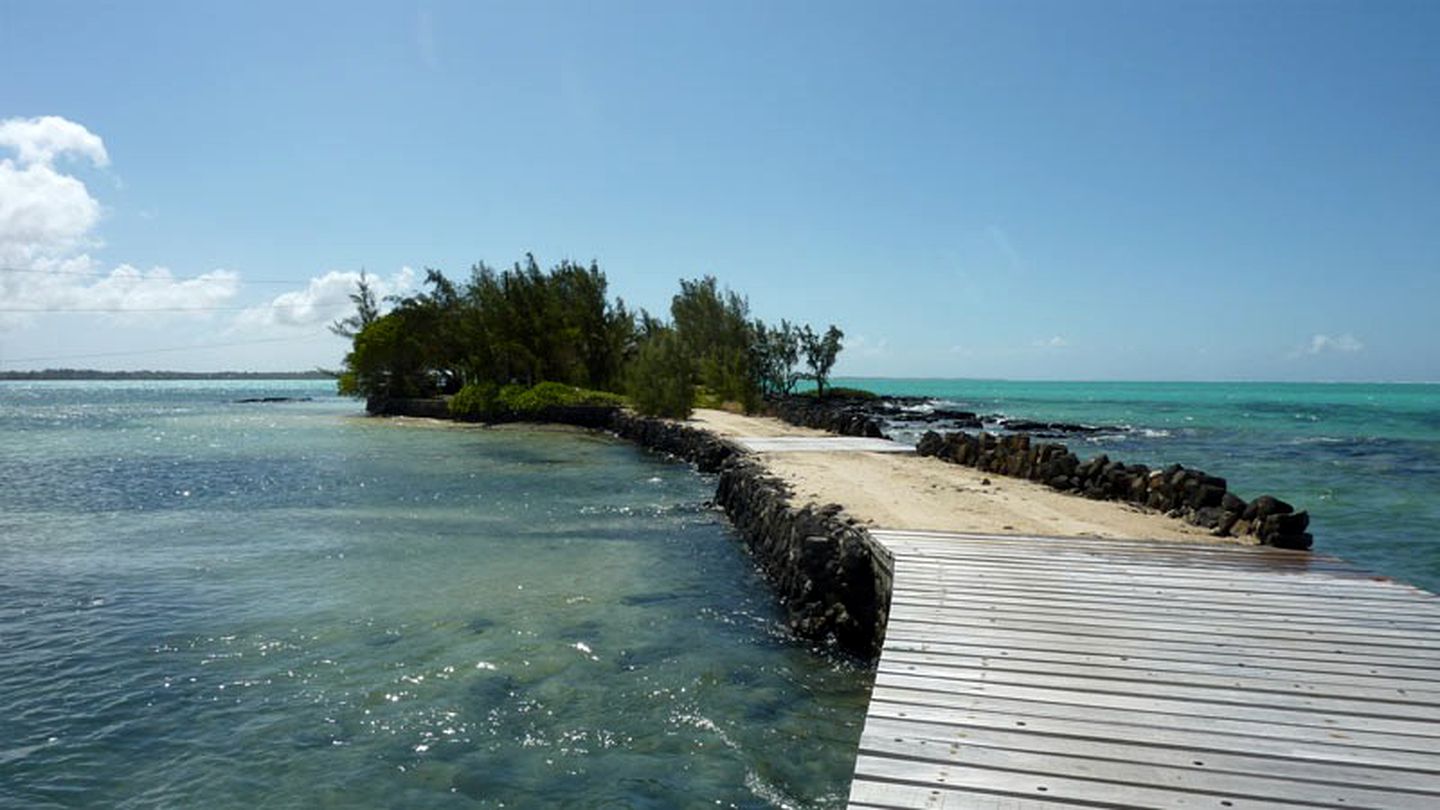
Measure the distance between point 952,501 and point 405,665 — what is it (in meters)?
A: 7.67

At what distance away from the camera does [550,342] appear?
49.8 meters

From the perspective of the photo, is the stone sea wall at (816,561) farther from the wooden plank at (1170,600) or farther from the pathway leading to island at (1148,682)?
the wooden plank at (1170,600)

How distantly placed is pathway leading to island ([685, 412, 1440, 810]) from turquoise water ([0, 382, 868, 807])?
1.46 metres

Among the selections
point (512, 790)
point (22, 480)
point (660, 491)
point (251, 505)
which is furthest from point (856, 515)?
point (22, 480)

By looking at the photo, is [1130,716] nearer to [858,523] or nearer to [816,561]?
[816,561]

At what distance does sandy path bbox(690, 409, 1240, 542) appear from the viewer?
10.1 m

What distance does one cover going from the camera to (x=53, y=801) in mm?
5625

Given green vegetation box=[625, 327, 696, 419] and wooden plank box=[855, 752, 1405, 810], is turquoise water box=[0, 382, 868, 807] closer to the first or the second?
wooden plank box=[855, 752, 1405, 810]

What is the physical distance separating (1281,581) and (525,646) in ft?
22.8

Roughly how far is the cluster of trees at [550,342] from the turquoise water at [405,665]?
27904 mm

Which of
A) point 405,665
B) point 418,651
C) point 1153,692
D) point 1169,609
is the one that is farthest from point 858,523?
point 1153,692

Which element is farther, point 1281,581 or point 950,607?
point 1281,581

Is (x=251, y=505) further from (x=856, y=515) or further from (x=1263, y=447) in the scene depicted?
(x=1263, y=447)

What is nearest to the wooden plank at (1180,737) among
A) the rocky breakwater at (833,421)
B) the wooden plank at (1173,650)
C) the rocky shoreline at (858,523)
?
the wooden plank at (1173,650)
